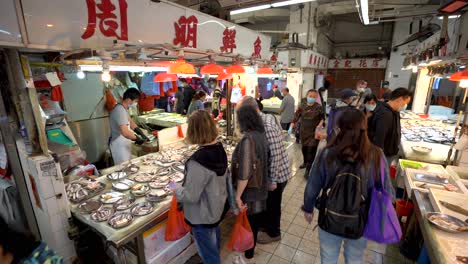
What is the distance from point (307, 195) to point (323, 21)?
462 inches

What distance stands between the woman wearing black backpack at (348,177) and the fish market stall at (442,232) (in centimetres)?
54

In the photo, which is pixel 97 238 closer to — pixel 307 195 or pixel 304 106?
pixel 307 195

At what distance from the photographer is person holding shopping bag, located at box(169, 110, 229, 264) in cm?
204

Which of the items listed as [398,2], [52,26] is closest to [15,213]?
[52,26]

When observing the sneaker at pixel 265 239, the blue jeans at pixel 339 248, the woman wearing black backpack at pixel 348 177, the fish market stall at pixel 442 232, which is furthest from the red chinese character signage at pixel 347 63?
the blue jeans at pixel 339 248

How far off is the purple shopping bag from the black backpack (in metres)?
0.05

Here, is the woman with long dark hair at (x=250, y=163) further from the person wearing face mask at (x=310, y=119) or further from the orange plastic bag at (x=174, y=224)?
the person wearing face mask at (x=310, y=119)

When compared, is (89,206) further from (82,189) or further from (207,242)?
(207,242)

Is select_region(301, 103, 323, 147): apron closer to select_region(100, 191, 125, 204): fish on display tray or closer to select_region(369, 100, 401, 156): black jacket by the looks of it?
select_region(369, 100, 401, 156): black jacket

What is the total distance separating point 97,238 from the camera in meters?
2.83

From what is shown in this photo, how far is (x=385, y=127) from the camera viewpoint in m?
3.68

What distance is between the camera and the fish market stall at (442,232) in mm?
1818

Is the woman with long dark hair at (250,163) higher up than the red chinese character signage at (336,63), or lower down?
lower down

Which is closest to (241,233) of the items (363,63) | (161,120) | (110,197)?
(110,197)
